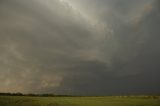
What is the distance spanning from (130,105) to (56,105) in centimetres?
2242

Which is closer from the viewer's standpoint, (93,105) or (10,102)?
(93,105)

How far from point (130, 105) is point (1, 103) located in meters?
38.9

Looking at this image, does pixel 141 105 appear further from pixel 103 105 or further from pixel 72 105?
pixel 72 105

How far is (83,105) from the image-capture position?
7606cm

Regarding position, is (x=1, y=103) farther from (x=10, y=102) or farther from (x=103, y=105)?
(x=103, y=105)

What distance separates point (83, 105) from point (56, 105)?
847cm

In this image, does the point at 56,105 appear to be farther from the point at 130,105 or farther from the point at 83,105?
the point at 130,105

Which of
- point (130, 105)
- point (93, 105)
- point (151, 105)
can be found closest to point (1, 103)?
point (93, 105)

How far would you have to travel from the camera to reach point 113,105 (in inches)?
3007

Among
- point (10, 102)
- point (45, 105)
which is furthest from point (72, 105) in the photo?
point (10, 102)

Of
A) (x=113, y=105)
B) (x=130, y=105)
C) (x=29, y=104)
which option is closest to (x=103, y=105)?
(x=113, y=105)

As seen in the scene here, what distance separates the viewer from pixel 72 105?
76125 mm

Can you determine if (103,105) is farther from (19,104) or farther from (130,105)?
(19,104)

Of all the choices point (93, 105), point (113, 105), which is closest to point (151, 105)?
point (113, 105)
